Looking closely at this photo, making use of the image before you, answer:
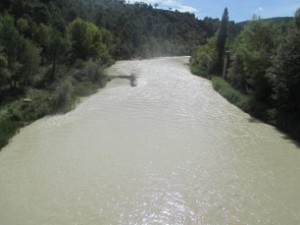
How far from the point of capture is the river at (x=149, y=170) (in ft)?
51.0

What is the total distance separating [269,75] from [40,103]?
1802 centimetres

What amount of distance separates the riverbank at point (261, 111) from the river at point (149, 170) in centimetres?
89

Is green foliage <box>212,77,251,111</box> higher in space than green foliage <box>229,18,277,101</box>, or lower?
lower

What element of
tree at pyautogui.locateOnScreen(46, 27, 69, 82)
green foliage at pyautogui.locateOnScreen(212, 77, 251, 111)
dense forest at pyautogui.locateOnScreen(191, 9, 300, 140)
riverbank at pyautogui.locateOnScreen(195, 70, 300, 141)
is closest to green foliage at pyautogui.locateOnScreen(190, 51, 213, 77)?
dense forest at pyautogui.locateOnScreen(191, 9, 300, 140)

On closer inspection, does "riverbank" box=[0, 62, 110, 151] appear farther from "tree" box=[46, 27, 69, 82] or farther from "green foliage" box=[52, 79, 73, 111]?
"tree" box=[46, 27, 69, 82]

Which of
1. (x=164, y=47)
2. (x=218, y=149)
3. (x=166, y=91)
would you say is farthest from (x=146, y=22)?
(x=218, y=149)

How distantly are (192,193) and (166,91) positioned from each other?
23294 millimetres

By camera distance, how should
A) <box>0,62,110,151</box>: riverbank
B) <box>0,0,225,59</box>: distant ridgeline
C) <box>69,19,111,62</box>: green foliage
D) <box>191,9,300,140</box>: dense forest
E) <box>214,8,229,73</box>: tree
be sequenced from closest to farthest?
<box>0,62,110,151</box>: riverbank < <box>191,9,300,140</box>: dense forest < <box>69,19,111,62</box>: green foliage < <box>0,0,225,59</box>: distant ridgeline < <box>214,8,229,73</box>: tree

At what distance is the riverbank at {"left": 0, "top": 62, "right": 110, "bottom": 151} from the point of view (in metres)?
25.5

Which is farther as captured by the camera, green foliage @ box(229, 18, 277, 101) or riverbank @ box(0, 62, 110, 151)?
green foliage @ box(229, 18, 277, 101)

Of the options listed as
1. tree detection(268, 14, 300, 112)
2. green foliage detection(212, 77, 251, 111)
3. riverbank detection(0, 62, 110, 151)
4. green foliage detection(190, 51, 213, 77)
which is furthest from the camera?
green foliage detection(190, 51, 213, 77)

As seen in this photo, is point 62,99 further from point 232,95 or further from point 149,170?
point 232,95

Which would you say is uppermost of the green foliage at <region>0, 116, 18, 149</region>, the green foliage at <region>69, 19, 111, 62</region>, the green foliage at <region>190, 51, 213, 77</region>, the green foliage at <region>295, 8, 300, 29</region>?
the green foliage at <region>295, 8, 300, 29</region>

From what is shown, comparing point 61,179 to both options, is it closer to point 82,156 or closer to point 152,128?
point 82,156
